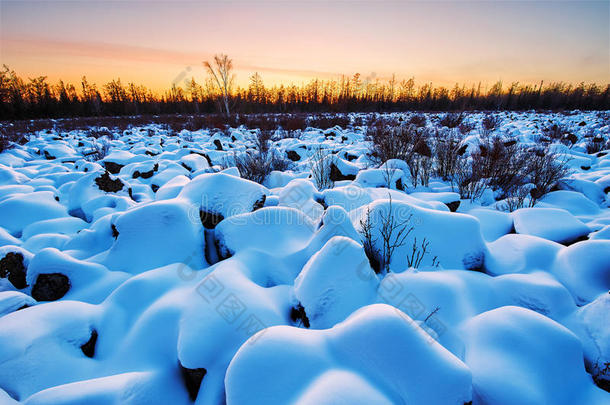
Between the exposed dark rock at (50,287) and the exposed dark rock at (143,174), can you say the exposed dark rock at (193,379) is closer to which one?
the exposed dark rock at (50,287)

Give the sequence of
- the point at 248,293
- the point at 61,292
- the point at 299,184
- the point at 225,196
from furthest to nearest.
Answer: the point at 299,184
the point at 225,196
the point at 61,292
the point at 248,293

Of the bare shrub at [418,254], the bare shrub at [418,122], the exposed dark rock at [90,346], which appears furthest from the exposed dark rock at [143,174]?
the bare shrub at [418,122]

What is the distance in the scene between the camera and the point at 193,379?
1195 millimetres

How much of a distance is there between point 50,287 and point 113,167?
4.25 meters

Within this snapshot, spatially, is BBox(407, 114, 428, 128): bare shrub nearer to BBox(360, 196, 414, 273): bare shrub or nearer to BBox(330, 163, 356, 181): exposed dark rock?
BBox(330, 163, 356, 181): exposed dark rock

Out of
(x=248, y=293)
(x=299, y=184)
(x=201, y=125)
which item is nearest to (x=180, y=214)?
(x=248, y=293)

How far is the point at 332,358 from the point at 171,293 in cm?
113

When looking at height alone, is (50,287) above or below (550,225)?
below

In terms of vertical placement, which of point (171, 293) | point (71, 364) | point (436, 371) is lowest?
point (71, 364)

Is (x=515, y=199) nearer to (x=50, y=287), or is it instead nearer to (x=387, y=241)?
(x=387, y=241)

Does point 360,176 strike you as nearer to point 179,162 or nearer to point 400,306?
point 400,306

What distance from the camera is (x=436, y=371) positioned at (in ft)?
3.18

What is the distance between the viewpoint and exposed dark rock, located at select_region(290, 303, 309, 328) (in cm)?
145

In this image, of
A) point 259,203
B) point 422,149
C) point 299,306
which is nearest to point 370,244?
point 299,306
